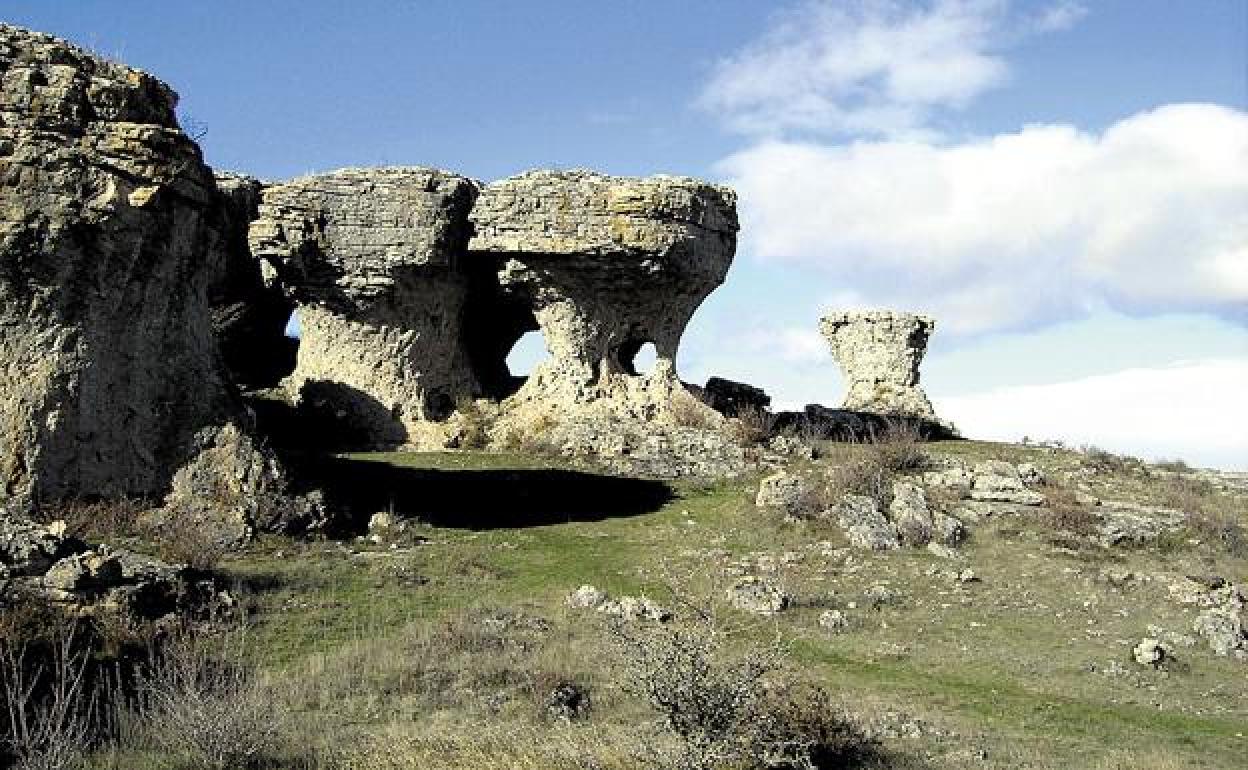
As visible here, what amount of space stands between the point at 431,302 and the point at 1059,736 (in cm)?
1933

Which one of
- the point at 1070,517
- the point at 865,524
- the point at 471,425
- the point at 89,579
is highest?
the point at 471,425

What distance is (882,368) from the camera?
113ft

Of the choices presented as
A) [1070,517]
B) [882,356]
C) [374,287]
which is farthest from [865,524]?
[882,356]

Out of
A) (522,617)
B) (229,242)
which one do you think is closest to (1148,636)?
(522,617)

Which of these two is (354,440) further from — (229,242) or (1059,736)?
(1059,736)

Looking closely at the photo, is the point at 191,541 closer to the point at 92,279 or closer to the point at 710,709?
the point at 92,279

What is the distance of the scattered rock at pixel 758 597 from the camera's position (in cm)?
1397

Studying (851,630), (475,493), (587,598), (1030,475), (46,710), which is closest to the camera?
(46,710)

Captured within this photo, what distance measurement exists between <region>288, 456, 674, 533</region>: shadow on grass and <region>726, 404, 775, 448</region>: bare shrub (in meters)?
3.06

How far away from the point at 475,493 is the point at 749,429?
23.2 feet

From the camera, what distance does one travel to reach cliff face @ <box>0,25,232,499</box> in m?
14.3

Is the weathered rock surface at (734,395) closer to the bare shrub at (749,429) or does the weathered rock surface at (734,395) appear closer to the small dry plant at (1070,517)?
the bare shrub at (749,429)

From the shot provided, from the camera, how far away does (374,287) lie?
83.8ft

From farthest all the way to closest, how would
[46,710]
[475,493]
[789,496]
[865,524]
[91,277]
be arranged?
[475,493], [789,496], [865,524], [91,277], [46,710]
